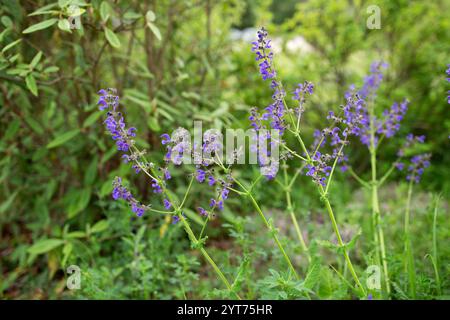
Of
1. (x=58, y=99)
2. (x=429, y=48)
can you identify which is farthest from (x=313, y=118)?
(x=58, y=99)

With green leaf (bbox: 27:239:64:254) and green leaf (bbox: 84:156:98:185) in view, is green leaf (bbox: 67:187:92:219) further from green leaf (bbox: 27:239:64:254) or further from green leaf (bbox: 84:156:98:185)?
green leaf (bbox: 27:239:64:254)

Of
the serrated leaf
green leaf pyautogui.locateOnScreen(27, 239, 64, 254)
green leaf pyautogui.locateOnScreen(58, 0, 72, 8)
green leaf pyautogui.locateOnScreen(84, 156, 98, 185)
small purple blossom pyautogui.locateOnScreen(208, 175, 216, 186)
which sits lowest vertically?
the serrated leaf

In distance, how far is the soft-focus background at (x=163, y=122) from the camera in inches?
94.3

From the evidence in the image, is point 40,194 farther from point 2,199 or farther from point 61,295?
point 61,295

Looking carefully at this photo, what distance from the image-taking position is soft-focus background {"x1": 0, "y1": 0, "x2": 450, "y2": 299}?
94.3 inches

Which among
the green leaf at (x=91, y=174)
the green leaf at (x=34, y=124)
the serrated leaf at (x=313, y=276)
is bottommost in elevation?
the serrated leaf at (x=313, y=276)

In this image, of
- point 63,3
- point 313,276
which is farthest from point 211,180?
point 63,3

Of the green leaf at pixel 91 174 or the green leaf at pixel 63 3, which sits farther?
the green leaf at pixel 91 174

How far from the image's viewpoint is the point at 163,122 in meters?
2.97

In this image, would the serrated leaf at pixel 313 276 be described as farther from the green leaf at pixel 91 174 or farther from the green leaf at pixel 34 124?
the green leaf at pixel 34 124

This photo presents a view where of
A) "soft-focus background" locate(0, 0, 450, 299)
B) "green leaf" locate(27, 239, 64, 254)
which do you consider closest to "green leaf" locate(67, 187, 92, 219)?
"soft-focus background" locate(0, 0, 450, 299)

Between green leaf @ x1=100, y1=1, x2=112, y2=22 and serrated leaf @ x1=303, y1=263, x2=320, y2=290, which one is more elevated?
green leaf @ x1=100, y1=1, x2=112, y2=22

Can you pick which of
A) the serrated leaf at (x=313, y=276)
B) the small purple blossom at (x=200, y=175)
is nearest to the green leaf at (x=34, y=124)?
the small purple blossom at (x=200, y=175)

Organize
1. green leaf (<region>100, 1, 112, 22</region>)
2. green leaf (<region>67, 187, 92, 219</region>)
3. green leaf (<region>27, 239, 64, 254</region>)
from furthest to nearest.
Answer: green leaf (<region>67, 187, 92, 219</region>) < green leaf (<region>27, 239, 64, 254</region>) < green leaf (<region>100, 1, 112, 22</region>)
